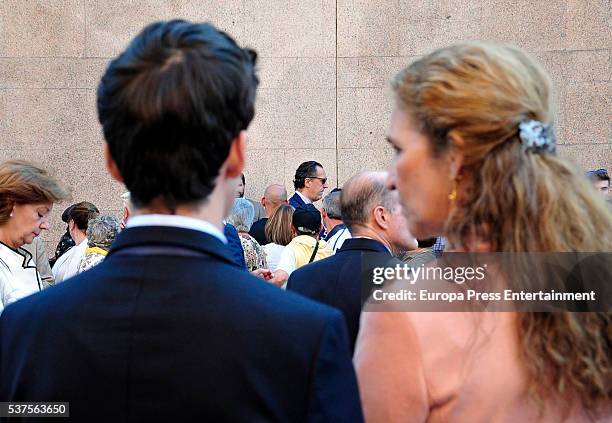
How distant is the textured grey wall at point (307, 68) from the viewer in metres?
11.0

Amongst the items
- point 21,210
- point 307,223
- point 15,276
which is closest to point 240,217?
point 307,223

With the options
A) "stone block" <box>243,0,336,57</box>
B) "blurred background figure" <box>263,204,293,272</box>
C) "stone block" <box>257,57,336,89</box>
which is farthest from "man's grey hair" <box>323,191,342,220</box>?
"stone block" <box>243,0,336,57</box>

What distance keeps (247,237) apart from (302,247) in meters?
0.45

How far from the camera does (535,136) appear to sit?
1.91 metres

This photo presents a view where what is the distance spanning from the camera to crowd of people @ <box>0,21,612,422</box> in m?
1.60

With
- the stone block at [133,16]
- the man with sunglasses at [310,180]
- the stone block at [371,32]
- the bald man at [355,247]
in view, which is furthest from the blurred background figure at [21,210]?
the stone block at [371,32]

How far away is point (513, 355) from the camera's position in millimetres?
1929

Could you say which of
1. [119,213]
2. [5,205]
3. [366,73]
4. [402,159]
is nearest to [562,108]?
[366,73]

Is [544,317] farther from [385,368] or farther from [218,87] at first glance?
[218,87]

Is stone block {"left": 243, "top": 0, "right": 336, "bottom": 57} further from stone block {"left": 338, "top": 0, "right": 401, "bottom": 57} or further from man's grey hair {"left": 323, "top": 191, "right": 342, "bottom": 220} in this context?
man's grey hair {"left": 323, "top": 191, "right": 342, "bottom": 220}

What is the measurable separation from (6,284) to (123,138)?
3.17 m

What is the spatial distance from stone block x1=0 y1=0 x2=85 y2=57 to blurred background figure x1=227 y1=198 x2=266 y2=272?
5.21m

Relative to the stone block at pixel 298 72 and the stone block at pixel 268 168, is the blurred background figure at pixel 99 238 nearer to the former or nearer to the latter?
the stone block at pixel 268 168

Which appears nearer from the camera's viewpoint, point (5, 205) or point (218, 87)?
point (218, 87)
